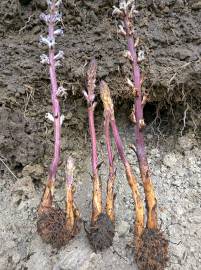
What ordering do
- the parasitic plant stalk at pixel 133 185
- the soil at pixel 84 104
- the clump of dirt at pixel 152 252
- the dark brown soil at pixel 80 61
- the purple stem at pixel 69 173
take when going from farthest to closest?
1. the dark brown soil at pixel 80 61
2. the soil at pixel 84 104
3. the purple stem at pixel 69 173
4. the parasitic plant stalk at pixel 133 185
5. the clump of dirt at pixel 152 252

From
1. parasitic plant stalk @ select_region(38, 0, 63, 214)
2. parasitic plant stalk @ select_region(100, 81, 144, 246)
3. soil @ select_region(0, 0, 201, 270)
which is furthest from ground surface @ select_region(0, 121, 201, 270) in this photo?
parasitic plant stalk @ select_region(38, 0, 63, 214)

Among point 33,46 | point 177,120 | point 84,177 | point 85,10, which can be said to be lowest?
point 84,177

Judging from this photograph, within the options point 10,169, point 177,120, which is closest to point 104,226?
point 10,169

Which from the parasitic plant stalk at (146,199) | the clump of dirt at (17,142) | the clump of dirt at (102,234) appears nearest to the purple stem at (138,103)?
the parasitic plant stalk at (146,199)

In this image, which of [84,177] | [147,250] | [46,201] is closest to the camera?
[147,250]

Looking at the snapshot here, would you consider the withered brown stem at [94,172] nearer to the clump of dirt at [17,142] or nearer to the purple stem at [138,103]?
the purple stem at [138,103]

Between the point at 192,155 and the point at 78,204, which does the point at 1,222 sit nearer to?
the point at 78,204

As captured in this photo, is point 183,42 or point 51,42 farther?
point 183,42

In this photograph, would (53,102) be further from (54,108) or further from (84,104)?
(84,104)
